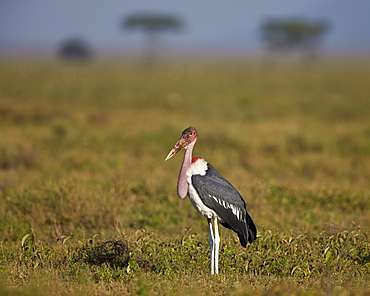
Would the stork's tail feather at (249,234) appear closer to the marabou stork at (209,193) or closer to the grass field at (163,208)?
the marabou stork at (209,193)

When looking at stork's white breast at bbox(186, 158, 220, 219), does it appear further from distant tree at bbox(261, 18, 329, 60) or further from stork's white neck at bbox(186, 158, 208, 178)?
distant tree at bbox(261, 18, 329, 60)

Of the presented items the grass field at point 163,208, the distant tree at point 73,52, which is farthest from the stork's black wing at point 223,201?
the distant tree at point 73,52

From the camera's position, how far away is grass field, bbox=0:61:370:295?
5184 mm

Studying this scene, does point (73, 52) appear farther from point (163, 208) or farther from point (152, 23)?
→ point (163, 208)

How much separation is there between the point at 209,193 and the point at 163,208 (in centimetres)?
280

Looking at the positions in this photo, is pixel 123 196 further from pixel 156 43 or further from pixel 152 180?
pixel 156 43

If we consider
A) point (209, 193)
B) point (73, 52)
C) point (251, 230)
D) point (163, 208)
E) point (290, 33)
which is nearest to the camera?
point (209, 193)

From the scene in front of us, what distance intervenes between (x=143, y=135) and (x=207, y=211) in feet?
26.5

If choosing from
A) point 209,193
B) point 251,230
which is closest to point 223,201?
point 209,193

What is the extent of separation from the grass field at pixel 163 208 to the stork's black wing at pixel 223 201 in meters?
0.41

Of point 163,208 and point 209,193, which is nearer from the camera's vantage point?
point 209,193

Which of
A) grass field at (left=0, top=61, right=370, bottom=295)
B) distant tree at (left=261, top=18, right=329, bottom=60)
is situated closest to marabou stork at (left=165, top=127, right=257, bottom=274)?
grass field at (left=0, top=61, right=370, bottom=295)

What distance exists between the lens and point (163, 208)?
26.1 feet

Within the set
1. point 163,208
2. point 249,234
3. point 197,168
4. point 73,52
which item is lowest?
point 163,208
